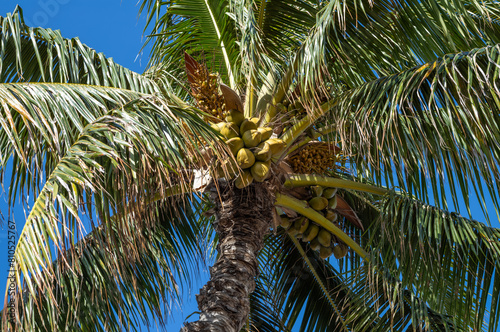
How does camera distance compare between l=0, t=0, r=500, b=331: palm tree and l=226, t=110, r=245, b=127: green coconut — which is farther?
l=226, t=110, r=245, b=127: green coconut

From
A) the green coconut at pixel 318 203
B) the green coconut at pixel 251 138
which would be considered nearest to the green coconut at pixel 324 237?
the green coconut at pixel 318 203

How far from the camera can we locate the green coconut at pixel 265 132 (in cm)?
380

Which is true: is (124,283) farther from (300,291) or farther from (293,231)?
(300,291)

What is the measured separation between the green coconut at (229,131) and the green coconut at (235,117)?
4cm

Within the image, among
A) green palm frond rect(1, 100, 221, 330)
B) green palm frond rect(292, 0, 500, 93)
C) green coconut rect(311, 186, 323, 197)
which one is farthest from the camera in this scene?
green coconut rect(311, 186, 323, 197)

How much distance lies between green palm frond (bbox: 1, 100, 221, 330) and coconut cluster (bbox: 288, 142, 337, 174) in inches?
50.0

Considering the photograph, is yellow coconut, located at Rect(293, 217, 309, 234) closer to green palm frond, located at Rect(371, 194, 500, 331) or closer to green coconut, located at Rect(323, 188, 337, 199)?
green coconut, located at Rect(323, 188, 337, 199)

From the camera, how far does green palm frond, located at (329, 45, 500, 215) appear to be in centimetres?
328

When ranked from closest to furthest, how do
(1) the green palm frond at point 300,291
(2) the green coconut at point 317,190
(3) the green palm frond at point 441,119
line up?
(3) the green palm frond at point 441,119 → (2) the green coconut at point 317,190 → (1) the green palm frond at point 300,291

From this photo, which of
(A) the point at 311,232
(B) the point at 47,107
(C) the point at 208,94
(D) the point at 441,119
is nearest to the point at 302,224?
(A) the point at 311,232

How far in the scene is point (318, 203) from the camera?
431 cm

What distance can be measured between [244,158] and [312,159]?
2.73 ft

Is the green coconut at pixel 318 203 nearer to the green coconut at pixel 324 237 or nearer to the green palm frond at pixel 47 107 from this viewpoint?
the green coconut at pixel 324 237

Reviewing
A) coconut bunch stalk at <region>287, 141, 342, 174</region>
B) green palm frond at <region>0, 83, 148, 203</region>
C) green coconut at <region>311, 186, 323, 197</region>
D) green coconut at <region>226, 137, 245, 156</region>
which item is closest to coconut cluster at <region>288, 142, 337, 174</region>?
coconut bunch stalk at <region>287, 141, 342, 174</region>
